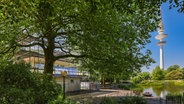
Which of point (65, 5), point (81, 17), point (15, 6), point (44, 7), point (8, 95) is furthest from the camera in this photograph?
point (81, 17)

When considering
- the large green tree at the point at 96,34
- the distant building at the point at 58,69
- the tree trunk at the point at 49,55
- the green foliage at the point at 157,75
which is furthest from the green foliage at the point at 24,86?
the green foliage at the point at 157,75

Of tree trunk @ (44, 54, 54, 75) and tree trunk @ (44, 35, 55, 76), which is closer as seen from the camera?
tree trunk @ (44, 54, 54, 75)

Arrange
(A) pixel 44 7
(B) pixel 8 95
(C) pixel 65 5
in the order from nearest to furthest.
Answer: (A) pixel 44 7 → (B) pixel 8 95 → (C) pixel 65 5

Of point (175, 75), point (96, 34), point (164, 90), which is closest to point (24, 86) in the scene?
point (96, 34)

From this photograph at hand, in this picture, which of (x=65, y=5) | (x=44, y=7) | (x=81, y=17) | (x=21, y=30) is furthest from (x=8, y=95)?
(x=21, y=30)

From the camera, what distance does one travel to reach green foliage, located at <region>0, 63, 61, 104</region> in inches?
336

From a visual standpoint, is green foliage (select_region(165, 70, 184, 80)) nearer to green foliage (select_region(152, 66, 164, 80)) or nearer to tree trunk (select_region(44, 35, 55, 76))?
green foliage (select_region(152, 66, 164, 80))

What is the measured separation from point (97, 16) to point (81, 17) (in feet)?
3.06

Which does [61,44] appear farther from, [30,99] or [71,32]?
[30,99]

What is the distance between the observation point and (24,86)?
369 inches

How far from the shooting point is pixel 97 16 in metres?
14.2

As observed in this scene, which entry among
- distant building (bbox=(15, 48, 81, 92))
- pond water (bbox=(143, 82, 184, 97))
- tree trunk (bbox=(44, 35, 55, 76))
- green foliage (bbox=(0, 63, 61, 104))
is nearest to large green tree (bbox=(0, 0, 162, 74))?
tree trunk (bbox=(44, 35, 55, 76))

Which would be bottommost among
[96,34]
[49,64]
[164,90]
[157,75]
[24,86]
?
[164,90]

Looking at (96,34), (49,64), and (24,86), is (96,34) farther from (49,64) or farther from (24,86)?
(24,86)
